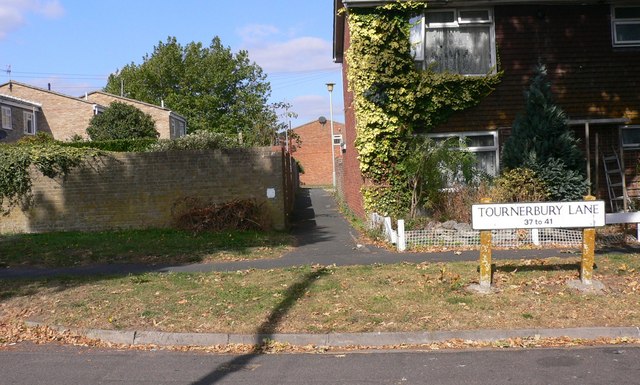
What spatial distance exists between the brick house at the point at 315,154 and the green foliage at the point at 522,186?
4802 centimetres

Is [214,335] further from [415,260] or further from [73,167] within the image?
[73,167]

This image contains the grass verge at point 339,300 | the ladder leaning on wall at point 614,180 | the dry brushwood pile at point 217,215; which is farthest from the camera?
the dry brushwood pile at point 217,215

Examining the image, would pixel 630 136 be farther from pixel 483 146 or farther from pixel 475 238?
pixel 475 238

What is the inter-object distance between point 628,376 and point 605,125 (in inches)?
499

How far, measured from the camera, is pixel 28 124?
1619 inches

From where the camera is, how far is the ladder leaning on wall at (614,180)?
17.8m

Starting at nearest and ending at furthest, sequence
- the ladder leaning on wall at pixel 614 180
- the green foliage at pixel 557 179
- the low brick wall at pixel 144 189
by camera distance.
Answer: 1. the green foliage at pixel 557 179
2. the ladder leaning on wall at pixel 614 180
3. the low brick wall at pixel 144 189

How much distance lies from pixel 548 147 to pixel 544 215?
6724mm

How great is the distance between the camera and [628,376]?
6758mm

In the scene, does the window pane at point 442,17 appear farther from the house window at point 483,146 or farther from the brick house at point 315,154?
the brick house at point 315,154

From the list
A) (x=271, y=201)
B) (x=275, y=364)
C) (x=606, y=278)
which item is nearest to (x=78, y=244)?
(x=271, y=201)

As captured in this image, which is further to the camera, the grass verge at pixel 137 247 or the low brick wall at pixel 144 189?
the low brick wall at pixel 144 189

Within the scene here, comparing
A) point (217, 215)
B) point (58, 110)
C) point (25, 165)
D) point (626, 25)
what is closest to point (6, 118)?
point (58, 110)

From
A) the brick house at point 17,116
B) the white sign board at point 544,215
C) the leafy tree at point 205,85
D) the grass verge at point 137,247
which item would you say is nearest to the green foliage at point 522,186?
the grass verge at point 137,247
